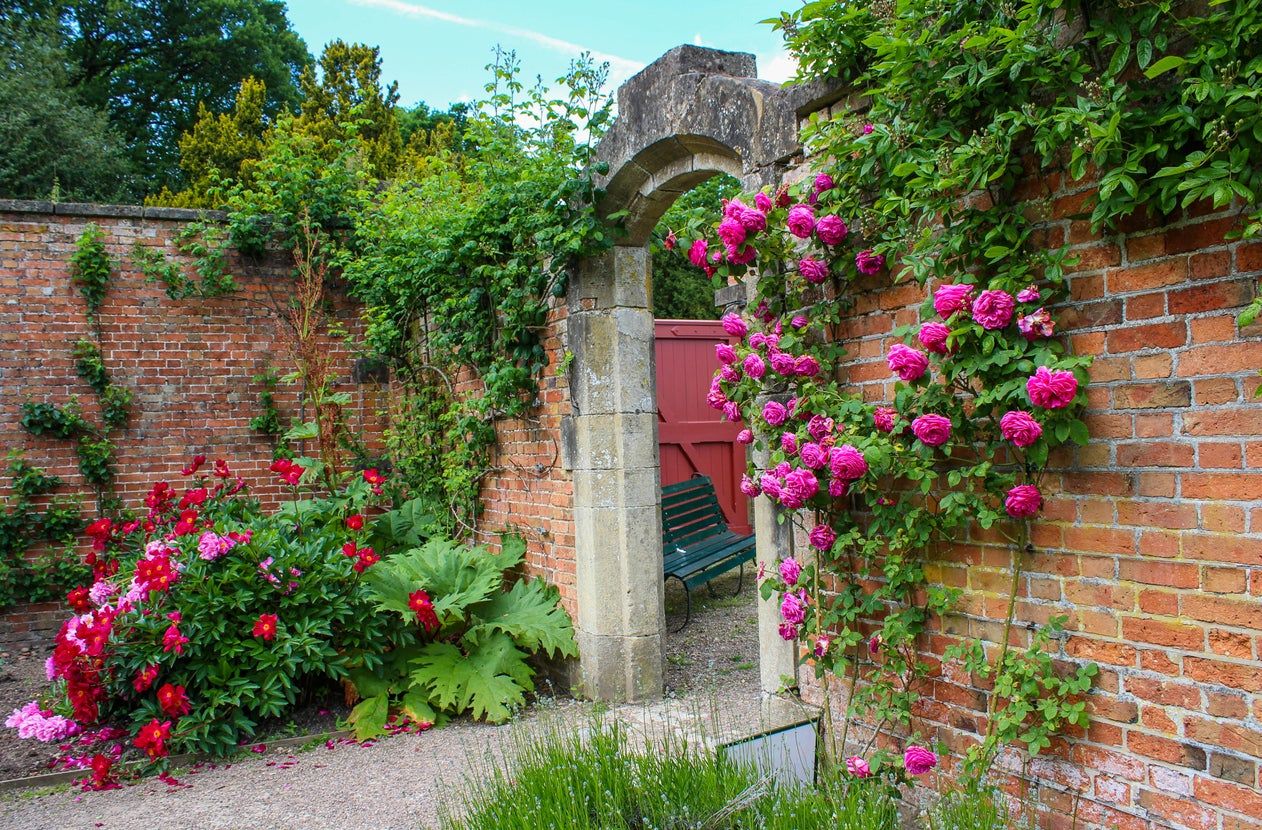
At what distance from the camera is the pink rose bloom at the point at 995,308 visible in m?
2.35

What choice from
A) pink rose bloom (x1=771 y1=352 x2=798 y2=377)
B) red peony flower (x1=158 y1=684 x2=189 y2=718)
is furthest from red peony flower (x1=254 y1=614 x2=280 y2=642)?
pink rose bloom (x1=771 y1=352 x2=798 y2=377)

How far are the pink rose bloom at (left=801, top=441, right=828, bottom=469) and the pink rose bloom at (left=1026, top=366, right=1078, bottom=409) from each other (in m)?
0.76

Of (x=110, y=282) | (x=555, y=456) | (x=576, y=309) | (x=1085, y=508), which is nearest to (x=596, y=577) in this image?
(x=555, y=456)

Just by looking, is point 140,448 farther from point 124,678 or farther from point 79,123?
point 79,123

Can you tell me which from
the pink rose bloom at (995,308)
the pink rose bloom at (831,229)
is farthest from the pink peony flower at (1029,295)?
the pink rose bloom at (831,229)

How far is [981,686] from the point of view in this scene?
265 centimetres

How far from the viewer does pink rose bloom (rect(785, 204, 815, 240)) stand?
2.93 metres

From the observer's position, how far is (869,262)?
2879mm

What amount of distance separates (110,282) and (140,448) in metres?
1.45

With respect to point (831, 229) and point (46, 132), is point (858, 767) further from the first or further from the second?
point (46, 132)

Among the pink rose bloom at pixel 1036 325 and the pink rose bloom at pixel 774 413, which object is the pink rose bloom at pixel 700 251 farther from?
the pink rose bloom at pixel 1036 325

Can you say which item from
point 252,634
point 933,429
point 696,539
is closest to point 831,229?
point 933,429

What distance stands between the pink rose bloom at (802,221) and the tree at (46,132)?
13895 mm

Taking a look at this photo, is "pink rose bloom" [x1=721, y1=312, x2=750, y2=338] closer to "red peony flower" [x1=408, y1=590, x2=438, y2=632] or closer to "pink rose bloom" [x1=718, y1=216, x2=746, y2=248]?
"pink rose bloom" [x1=718, y1=216, x2=746, y2=248]
